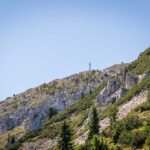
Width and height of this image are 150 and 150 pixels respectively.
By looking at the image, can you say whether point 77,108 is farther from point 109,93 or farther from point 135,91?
point 135,91

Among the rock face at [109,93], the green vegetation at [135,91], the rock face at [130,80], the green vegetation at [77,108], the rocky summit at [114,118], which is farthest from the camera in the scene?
the green vegetation at [77,108]

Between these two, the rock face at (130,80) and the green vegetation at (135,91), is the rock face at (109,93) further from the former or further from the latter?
the green vegetation at (135,91)

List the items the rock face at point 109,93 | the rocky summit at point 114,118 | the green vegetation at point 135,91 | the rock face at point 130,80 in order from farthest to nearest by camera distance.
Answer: the rock face at point 109,93, the rock face at point 130,80, the green vegetation at point 135,91, the rocky summit at point 114,118

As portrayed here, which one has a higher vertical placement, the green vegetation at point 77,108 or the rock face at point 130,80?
the rock face at point 130,80

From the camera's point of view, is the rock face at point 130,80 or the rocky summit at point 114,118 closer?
the rocky summit at point 114,118

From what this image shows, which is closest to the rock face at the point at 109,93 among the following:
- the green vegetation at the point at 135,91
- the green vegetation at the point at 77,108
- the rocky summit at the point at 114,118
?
the rocky summit at the point at 114,118

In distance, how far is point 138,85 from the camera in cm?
15038

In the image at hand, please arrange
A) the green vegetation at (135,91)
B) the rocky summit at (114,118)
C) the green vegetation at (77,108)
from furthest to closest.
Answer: the green vegetation at (77,108) → the green vegetation at (135,91) → the rocky summit at (114,118)

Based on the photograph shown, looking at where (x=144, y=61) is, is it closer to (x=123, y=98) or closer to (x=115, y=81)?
(x=115, y=81)

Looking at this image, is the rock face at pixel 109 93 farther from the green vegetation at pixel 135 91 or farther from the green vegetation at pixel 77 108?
the green vegetation at pixel 135 91

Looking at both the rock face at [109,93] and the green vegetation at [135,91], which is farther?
the rock face at [109,93]

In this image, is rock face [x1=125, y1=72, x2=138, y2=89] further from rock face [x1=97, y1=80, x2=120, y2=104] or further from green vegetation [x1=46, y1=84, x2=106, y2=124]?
green vegetation [x1=46, y1=84, x2=106, y2=124]

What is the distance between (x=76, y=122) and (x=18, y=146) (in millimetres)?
23213

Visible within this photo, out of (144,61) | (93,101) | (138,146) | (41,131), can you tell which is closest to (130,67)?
(144,61)
